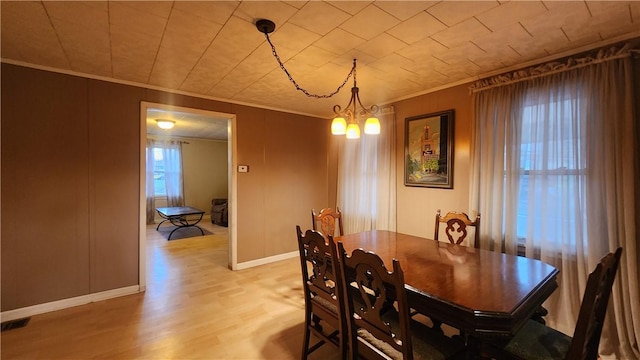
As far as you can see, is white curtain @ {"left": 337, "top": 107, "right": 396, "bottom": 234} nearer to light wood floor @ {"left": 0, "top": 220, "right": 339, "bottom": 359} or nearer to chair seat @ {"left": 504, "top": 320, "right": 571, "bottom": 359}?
light wood floor @ {"left": 0, "top": 220, "right": 339, "bottom": 359}

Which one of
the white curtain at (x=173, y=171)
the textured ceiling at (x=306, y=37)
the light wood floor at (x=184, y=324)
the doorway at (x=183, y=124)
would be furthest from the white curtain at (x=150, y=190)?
the textured ceiling at (x=306, y=37)

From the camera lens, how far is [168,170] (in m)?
7.54

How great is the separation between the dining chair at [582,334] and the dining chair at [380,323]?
318 millimetres

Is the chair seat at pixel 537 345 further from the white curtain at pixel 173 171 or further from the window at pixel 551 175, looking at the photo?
the white curtain at pixel 173 171

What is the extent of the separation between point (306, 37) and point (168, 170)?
22.8ft

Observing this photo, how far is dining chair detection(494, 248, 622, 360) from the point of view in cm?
111

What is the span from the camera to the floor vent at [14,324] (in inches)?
93.3

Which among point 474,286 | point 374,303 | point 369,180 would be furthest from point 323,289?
point 369,180

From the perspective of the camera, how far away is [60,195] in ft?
8.88

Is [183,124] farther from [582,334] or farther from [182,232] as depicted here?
[582,334]

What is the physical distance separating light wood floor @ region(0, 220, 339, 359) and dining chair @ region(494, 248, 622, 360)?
1.21m

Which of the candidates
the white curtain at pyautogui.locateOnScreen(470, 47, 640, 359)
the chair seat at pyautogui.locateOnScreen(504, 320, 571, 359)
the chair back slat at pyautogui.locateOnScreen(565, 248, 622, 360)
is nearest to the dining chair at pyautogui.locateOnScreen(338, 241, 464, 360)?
the chair seat at pyautogui.locateOnScreen(504, 320, 571, 359)

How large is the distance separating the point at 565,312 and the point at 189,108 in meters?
4.34

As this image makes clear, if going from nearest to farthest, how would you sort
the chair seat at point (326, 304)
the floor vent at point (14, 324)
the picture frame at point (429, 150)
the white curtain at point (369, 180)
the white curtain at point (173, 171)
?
the chair seat at point (326, 304) < the floor vent at point (14, 324) < the picture frame at point (429, 150) < the white curtain at point (369, 180) < the white curtain at point (173, 171)
